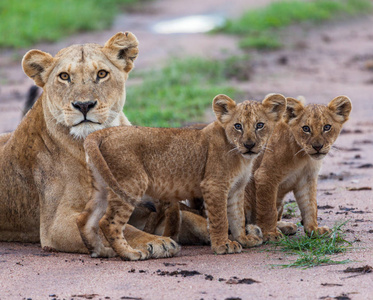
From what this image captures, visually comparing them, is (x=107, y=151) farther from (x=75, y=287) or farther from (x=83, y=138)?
(x=75, y=287)

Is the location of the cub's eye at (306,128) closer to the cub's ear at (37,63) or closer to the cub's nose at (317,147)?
the cub's nose at (317,147)

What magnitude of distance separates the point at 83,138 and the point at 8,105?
7832 mm

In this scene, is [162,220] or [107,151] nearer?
[107,151]

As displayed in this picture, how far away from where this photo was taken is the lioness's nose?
17.2 feet

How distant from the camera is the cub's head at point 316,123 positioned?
5.37 meters

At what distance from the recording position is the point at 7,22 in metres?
18.5

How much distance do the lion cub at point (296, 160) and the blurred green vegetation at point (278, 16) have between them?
11.5m

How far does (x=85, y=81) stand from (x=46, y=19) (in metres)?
14.2

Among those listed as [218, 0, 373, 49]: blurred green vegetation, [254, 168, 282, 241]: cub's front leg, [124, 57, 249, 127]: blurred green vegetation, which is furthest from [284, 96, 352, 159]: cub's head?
[218, 0, 373, 49]: blurred green vegetation

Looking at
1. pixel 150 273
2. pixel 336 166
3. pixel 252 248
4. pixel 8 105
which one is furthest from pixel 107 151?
pixel 8 105

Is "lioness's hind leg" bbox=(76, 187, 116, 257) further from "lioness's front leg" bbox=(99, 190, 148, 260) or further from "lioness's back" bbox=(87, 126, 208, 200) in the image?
"lioness's back" bbox=(87, 126, 208, 200)

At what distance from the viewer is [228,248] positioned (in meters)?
5.23

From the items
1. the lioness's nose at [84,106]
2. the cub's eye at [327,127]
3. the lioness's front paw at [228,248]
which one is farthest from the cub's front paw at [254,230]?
the lioness's nose at [84,106]

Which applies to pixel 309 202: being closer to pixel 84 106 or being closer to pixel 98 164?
Result: pixel 98 164
